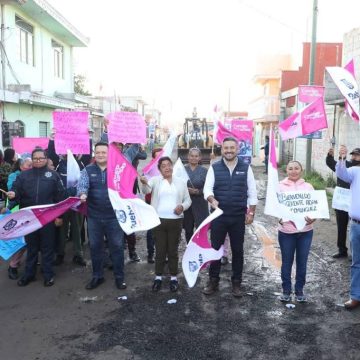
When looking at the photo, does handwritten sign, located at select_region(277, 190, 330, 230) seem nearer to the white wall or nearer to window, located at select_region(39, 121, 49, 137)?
the white wall

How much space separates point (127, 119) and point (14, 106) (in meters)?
9.15

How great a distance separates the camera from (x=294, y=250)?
17.2 feet

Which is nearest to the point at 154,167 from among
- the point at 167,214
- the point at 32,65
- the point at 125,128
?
the point at 125,128

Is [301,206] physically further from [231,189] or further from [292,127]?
[292,127]

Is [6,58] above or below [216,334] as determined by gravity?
above

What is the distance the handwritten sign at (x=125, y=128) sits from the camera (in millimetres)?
7118

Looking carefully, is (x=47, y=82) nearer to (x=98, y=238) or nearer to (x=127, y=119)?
(x=127, y=119)

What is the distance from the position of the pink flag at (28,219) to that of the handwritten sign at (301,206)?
8.48ft

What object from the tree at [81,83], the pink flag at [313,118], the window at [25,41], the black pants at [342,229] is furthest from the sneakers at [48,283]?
the tree at [81,83]

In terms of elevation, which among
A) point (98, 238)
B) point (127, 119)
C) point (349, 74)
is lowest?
point (98, 238)

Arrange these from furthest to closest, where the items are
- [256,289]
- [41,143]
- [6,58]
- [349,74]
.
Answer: [6,58] → [41,143] → [349,74] → [256,289]

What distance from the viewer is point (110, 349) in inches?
162

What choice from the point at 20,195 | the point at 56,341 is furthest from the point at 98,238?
the point at 56,341

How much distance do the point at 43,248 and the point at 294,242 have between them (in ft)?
10.6
